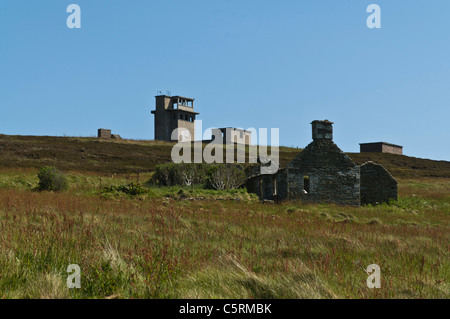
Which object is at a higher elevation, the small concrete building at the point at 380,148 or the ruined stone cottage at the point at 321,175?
the small concrete building at the point at 380,148

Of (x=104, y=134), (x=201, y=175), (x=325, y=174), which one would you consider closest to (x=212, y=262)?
(x=325, y=174)

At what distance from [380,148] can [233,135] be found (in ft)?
87.4

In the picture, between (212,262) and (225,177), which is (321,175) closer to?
(225,177)

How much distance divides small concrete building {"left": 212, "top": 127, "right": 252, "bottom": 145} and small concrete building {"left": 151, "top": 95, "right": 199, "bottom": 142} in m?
5.95

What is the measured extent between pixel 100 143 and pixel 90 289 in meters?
52.1

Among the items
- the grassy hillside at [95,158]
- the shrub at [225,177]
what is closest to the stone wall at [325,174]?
the shrub at [225,177]

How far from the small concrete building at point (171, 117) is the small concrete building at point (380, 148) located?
33326mm

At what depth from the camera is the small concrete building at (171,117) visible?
75.1 m

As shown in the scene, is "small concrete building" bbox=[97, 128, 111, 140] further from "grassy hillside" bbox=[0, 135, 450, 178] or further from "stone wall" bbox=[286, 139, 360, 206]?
"stone wall" bbox=[286, 139, 360, 206]

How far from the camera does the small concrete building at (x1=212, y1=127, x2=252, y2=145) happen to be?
2879 inches

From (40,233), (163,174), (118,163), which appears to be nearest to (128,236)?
(40,233)

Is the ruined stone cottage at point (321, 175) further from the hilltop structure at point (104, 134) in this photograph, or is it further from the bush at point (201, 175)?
the hilltop structure at point (104, 134)

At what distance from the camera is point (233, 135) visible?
74.6 meters

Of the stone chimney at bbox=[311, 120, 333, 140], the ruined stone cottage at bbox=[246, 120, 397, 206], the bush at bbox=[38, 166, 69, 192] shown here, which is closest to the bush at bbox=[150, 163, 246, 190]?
the ruined stone cottage at bbox=[246, 120, 397, 206]
